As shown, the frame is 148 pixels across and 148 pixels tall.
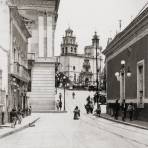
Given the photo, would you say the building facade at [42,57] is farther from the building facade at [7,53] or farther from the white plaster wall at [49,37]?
the building facade at [7,53]

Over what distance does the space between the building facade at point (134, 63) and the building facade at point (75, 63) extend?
12042 cm

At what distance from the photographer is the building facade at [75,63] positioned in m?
173

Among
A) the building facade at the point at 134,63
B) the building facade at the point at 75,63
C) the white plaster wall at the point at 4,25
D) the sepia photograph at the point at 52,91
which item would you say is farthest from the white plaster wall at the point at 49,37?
the building facade at the point at 75,63

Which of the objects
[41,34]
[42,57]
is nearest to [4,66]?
[42,57]

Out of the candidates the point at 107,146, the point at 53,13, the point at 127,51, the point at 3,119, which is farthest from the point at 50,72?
the point at 107,146

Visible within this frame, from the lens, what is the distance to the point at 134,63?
136ft

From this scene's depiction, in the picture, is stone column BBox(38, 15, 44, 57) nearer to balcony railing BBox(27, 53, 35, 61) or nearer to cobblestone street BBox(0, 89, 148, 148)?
balcony railing BBox(27, 53, 35, 61)

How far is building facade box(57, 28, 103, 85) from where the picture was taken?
173025mm

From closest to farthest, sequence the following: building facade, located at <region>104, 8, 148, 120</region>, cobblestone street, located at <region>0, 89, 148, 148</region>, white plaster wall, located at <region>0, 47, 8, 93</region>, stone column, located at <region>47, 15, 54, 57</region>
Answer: cobblestone street, located at <region>0, 89, 148, 148</region>, white plaster wall, located at <region>0, 47, 8, 93</region>, building facade, located at <region>104, 8, 148, 120</region>, stone column, located at <region>47, 15, 54, 57</region>

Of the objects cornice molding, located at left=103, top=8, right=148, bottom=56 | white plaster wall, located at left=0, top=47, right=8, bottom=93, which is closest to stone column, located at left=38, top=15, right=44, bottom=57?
cornice molding, located at left=103, top=8, right=148, bottom=56

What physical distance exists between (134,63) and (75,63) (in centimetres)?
13724

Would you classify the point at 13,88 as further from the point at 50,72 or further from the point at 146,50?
the point at 50,72

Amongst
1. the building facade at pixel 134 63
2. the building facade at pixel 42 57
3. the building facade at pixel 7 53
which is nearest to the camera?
the building facade at pixel 7 53

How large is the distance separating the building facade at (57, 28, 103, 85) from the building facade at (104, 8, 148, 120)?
395ft
